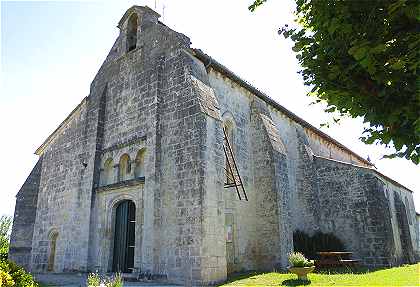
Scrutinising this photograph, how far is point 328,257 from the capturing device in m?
15.5

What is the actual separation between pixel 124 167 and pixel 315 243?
31.3 feet

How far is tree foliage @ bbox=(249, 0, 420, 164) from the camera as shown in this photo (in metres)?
4.18

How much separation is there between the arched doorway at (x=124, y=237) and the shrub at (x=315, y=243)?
7.23 meters

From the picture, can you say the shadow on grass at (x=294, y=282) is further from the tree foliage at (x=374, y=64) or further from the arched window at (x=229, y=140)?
the tree foliage at (x=374, y=64)

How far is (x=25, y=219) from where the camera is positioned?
59.4 ft

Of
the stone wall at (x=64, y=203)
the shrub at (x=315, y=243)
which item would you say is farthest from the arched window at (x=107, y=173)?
the shrub at (x=315, y=243)

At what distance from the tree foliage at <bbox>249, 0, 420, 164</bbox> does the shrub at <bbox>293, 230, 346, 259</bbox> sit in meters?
12.1

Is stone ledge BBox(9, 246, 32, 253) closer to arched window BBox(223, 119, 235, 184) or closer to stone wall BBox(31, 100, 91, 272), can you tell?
stone wall BBox(31, 100, 91, 272)

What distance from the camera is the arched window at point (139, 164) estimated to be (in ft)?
45.0

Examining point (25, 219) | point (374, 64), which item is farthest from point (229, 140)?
point (25, 219)

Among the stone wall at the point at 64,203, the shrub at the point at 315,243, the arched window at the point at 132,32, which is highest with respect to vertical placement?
the arched window at the point at 132,32

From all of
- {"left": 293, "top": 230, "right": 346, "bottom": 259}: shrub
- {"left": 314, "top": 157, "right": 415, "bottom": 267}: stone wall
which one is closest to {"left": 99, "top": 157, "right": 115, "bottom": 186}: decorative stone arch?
{"left": 293, "top": 230, "right": 346, "bottom": 259}: shrub

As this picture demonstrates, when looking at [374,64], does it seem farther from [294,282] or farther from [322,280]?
[322,280]

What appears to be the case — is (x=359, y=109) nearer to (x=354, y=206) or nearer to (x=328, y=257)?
(x=328, y=257)
